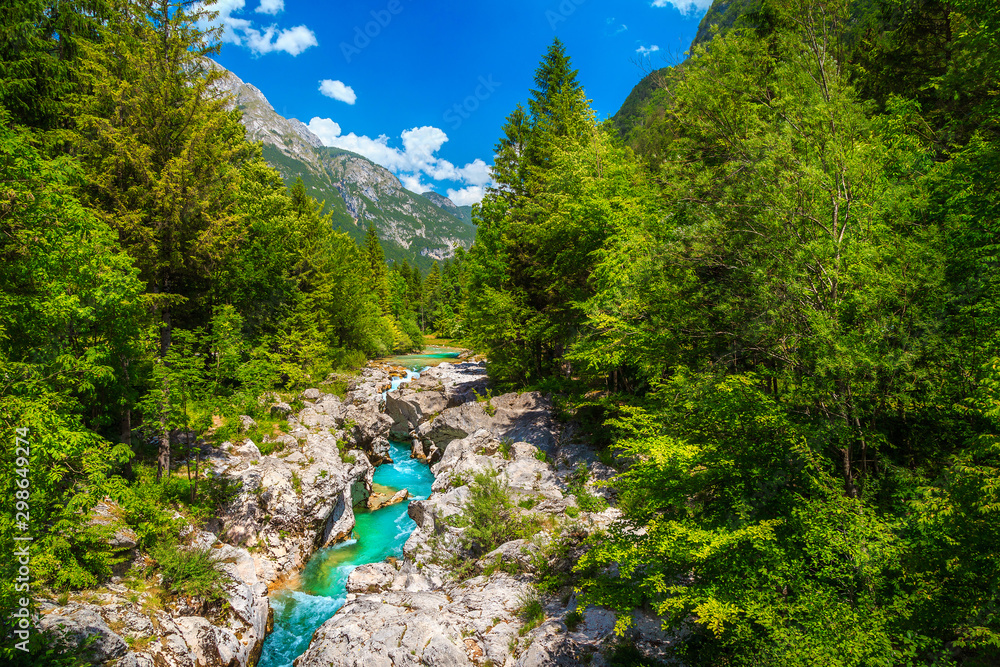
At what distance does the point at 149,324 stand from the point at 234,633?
9.45m

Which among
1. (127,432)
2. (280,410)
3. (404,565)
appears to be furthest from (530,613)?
(280,410)

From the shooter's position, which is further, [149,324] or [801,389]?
[149,324]

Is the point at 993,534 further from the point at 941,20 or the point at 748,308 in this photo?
the point at 941,20

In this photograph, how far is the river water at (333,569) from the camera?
1077cm

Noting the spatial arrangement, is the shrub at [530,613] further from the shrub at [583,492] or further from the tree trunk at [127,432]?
the tree trunk at [127,432]

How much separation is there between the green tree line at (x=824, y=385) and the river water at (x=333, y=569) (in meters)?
8.03

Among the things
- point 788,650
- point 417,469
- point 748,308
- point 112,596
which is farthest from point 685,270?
point 417,469

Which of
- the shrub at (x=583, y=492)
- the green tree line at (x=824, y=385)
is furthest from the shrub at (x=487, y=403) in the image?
the green tree line at (x=824, y=385)

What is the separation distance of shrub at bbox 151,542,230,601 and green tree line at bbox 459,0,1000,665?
942 cm

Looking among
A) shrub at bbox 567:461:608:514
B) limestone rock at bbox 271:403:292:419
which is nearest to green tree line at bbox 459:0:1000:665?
shrub at bbox 567:461:608:514

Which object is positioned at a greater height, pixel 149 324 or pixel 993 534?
pixel 149 324

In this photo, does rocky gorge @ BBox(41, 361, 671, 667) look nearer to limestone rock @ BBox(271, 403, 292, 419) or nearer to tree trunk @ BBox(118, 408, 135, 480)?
limestone rock @ BBox(271, 403, 292, 419)

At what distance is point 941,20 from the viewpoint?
12742 mm

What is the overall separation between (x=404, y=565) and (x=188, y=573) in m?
5.68
